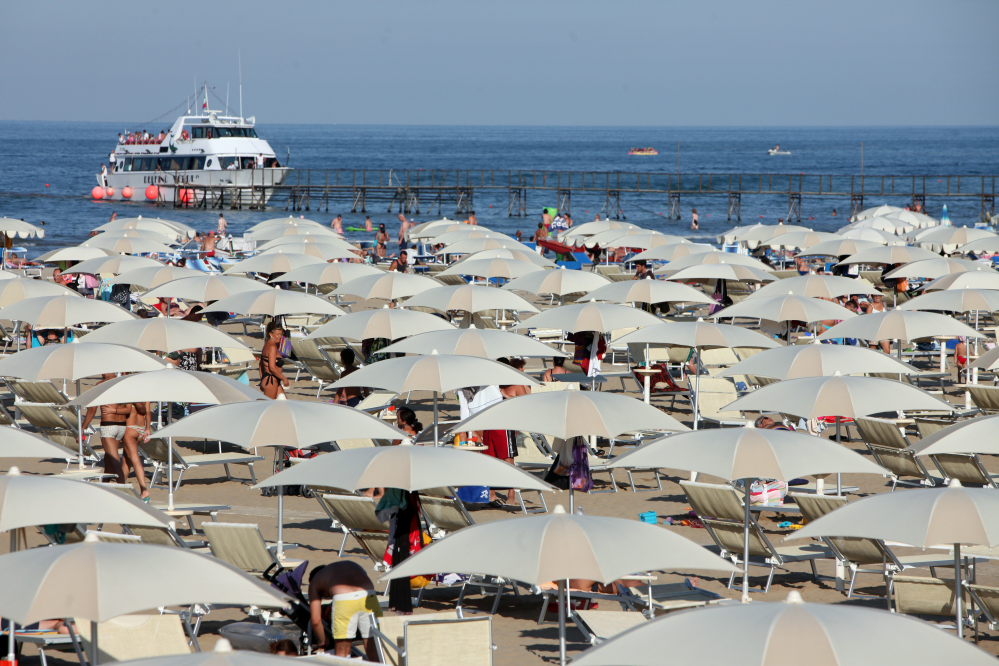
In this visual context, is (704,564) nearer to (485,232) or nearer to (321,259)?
(321,259)

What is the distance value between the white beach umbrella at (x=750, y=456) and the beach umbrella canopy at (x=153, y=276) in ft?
34.7

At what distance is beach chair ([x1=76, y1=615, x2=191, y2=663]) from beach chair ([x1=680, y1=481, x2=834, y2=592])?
343cm

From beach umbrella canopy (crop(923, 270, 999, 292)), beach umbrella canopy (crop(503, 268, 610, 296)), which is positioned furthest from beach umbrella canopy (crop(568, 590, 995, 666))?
beach umbrella canopy (crop(923, 270, 999, 292))

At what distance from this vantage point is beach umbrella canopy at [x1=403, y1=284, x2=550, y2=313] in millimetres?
12703

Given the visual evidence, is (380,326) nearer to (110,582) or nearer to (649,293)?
(649,293)

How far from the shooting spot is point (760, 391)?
8242mm

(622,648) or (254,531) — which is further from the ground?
(622,648)

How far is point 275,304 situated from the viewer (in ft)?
41.7

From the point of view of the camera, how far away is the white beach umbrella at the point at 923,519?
4969mm

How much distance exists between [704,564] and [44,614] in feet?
8.65

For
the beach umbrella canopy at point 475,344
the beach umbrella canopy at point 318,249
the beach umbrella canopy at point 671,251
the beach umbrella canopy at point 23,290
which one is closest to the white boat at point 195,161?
the beach umbrella canopy at point 318,249

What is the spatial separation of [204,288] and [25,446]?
7.86 metres

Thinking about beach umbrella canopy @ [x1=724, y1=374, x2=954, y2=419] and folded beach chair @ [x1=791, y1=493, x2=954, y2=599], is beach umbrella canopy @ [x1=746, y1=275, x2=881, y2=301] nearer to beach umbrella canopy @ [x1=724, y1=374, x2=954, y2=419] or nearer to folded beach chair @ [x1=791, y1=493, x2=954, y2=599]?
beach umbrella canopy @ [x1=724, y1=374, x2=954, y2=419]

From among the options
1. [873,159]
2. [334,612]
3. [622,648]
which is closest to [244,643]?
[334,612]
